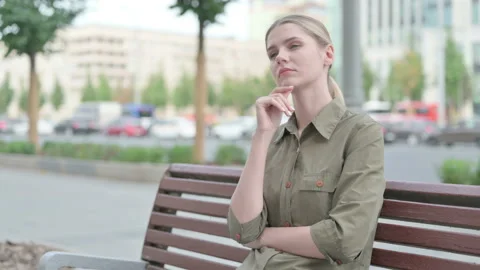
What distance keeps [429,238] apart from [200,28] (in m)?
12.7

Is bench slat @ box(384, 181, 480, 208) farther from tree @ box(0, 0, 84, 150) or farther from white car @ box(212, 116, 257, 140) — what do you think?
white car @ box(212, 116, 257, 140)

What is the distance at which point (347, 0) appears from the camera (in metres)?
8.26

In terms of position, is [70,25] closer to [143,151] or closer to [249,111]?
[143,151]

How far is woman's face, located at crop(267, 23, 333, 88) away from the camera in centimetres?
241

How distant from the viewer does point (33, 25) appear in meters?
18.4

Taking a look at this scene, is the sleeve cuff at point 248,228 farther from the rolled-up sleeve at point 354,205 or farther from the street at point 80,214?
the street at point 80,214

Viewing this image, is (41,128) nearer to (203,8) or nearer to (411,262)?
(203,8)

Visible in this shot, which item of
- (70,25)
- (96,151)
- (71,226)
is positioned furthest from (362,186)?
(70,25)

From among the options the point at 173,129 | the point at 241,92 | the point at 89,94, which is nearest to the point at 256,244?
the point at 173,129

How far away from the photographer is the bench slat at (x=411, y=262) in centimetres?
228

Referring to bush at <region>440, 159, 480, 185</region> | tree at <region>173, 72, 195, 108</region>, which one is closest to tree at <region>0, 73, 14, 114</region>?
tree at <region>173, 72, 195, 108</region>

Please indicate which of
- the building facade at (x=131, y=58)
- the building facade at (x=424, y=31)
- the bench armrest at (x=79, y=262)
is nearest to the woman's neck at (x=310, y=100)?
the bench armrest at (x=79, y=262)

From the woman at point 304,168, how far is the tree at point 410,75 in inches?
2308

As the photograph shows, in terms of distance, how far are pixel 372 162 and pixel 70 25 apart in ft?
60.2
